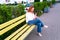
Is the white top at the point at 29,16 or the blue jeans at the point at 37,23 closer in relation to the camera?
the white top at the point at 29,16

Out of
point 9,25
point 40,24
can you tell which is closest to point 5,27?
point 9,25

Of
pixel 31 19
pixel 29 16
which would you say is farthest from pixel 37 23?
pixel 29 16

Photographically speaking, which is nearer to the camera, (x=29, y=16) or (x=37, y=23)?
(x=29, y=16)

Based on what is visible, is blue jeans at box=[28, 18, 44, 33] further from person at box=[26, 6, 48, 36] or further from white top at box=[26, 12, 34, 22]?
white top at box=[26, 12, 34, 22]

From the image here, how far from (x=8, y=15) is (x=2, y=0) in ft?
22.0

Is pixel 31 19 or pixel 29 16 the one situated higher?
pixel 29 16

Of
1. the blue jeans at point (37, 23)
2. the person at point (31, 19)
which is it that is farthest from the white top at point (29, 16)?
the blue jeans at point (37, 23)

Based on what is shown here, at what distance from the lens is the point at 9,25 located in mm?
5453

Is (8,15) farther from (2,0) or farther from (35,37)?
(2,0)

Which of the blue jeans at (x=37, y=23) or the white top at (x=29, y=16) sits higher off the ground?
the white top at (x=29, y=16)

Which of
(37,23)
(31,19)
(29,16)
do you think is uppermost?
(29,16)

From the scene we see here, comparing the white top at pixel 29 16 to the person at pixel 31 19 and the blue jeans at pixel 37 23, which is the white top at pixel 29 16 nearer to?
the person at pixel 31 19

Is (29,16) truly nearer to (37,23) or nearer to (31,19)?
(31,19)

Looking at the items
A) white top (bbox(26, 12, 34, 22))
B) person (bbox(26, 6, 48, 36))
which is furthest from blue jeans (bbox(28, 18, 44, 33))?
white top (bbox(26, 12, 34, 22))
